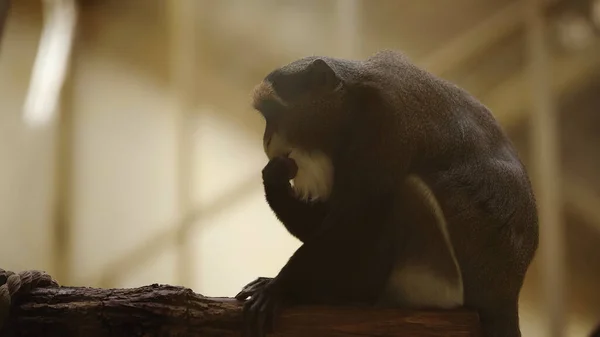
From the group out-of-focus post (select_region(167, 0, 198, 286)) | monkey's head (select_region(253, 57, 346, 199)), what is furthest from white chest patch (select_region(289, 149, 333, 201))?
out-of-focus post (select_region(167, 0, 198, 286))

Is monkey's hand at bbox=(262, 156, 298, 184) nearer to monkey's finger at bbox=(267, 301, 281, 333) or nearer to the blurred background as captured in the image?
monkey's finger at bbox=(267, 301, 281, 333)

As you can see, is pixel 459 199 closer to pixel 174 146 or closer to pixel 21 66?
pixel 174 146

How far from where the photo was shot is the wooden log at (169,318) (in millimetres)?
1701

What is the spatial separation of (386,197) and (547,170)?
7.31ft

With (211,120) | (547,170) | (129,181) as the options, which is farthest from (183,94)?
(547,170)

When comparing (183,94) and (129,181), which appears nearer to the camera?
(183,94)

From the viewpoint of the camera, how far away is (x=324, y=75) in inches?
81.2

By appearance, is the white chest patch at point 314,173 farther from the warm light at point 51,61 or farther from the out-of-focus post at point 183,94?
the warm light at point 51,61

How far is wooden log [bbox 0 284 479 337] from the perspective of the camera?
170 centimetres

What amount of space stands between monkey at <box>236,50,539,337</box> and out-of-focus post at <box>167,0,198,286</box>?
6.66ft

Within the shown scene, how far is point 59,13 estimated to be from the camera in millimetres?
4410

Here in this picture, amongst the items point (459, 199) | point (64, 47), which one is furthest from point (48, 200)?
point (459, 199)

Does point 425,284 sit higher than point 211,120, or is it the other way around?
point 211,120

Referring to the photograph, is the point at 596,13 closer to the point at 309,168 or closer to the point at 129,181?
the point at 309,168
